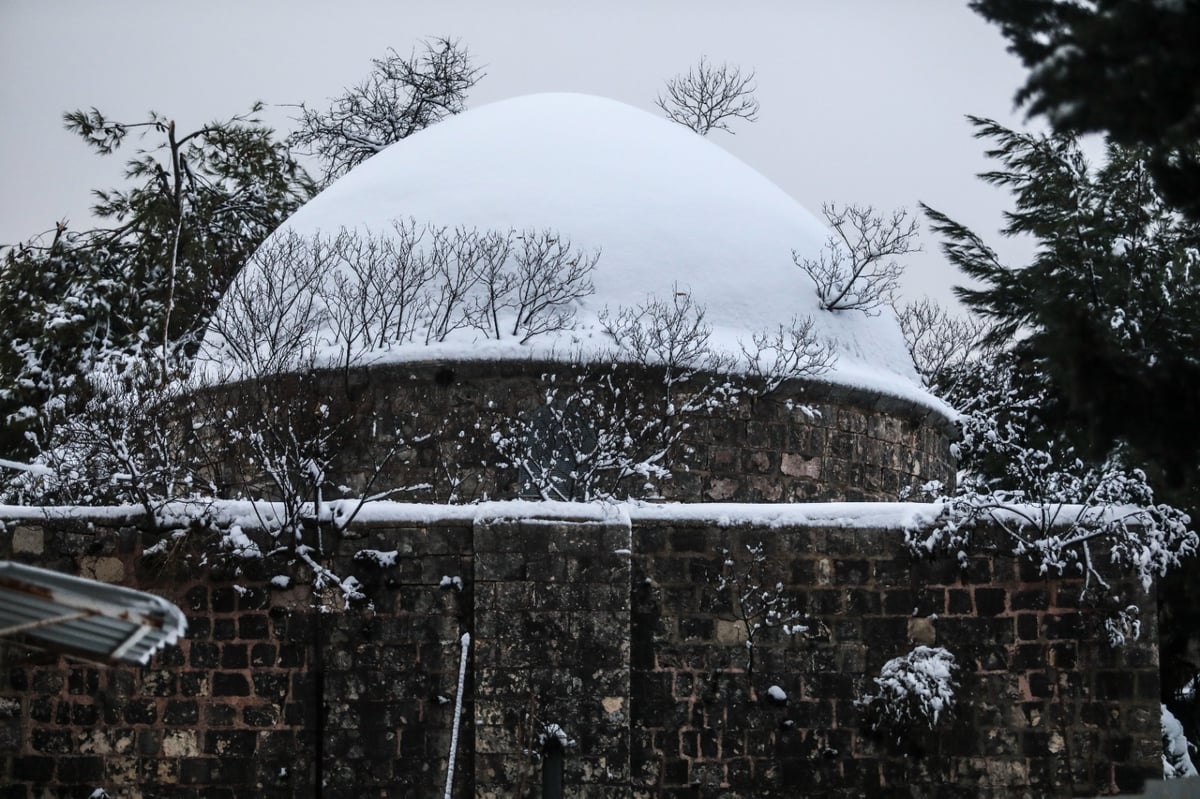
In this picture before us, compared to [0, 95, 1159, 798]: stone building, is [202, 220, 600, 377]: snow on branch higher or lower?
higher

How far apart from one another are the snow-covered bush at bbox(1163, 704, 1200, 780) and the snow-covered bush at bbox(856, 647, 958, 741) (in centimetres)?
577

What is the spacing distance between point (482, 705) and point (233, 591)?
1623mm

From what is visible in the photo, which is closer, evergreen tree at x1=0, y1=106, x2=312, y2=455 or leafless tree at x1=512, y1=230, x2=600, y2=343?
leafless tree at x1=512, y1=230, x2=600, y2=343

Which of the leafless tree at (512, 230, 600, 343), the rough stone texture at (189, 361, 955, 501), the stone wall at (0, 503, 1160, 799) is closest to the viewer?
the stone wall at (0, 503, 1160, 799)

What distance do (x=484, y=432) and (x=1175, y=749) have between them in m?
7.34

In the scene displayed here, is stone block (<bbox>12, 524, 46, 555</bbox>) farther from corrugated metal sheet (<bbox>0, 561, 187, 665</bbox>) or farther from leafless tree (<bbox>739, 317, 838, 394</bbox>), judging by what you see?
leafless tree (<bbox>739, 317, 838, 394</bbox>)

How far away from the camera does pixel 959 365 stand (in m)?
20.8

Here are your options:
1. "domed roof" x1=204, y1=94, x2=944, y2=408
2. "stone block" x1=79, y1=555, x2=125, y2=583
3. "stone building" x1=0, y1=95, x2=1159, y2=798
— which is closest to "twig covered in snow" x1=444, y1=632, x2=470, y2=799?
"stone building" x1=0, y1=95, x2=1159, y2=798

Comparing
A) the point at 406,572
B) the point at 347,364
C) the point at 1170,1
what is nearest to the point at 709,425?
the point at 347,364

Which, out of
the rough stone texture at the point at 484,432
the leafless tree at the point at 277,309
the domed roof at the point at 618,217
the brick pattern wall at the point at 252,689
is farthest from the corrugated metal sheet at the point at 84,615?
the domed roof at the point at 618,217

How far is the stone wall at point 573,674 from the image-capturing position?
956 centimetres

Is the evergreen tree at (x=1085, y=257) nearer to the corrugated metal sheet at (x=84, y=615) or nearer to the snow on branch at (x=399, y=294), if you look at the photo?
the snow on branch at (x=399, y=294)

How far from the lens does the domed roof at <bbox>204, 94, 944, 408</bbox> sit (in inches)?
534

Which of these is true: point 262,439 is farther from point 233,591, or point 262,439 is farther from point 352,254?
point 352,254
